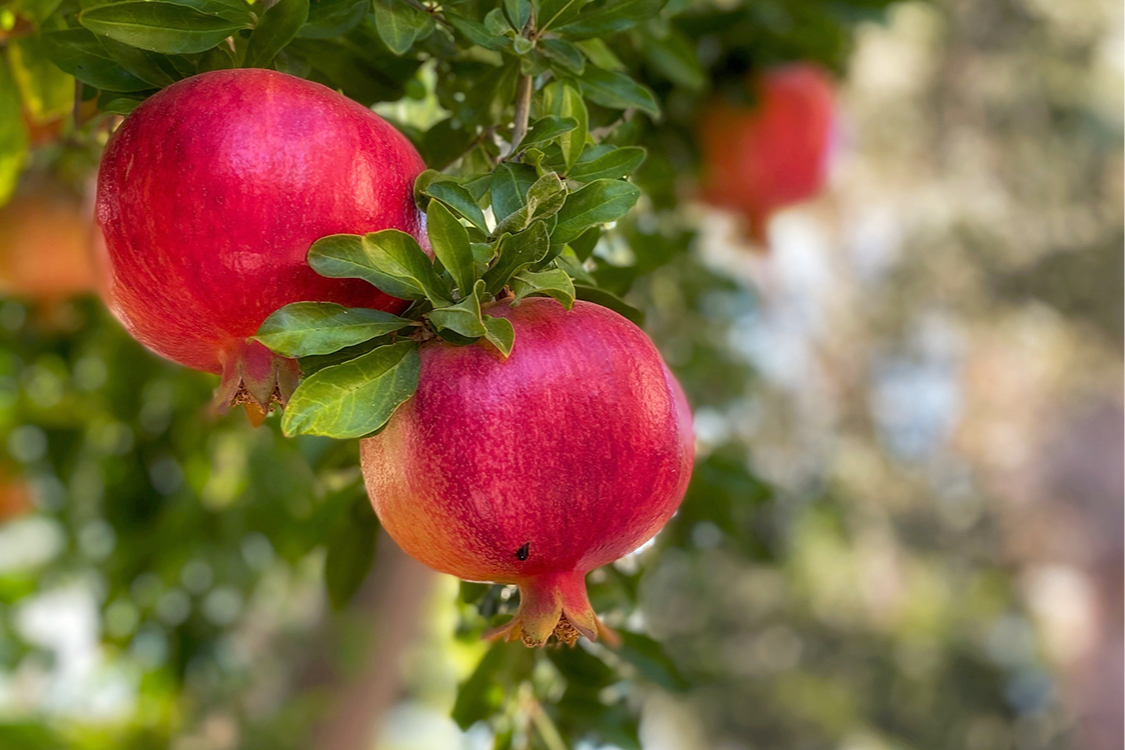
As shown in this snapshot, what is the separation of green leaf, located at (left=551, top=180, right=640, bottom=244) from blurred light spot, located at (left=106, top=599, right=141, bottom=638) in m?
1.81

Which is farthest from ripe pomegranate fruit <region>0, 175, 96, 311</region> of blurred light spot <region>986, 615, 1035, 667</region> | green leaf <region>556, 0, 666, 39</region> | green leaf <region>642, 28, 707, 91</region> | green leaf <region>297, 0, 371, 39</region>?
blurred light spot <region>986, 615, 1035, 667</region>

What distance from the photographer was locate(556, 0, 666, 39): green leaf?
100 cm

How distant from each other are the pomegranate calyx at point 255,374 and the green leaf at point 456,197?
16 centimetres

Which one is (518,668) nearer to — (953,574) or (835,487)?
(835,487)

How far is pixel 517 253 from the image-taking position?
80 cm

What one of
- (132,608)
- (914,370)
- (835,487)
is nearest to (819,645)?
(914,370)

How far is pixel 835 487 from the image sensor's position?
3.68m

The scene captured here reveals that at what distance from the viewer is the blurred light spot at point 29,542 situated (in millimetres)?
2760

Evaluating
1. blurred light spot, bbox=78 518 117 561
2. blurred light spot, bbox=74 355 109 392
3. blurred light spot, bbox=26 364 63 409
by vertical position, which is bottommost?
blurred light spot, bbox=78 518 117 561

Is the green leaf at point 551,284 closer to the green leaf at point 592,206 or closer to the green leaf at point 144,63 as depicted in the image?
the green leaf at point 592,206

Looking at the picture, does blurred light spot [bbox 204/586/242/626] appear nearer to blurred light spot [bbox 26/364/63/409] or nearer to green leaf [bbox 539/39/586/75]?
blurred light spot [bbox 26/364/63/409]

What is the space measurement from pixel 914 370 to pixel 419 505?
5.47m

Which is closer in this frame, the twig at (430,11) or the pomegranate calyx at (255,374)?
the pomegranate calyx at (255,374)

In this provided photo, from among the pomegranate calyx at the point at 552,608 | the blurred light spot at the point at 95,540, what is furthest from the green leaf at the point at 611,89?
the blurred light spot at the point at 95,540
